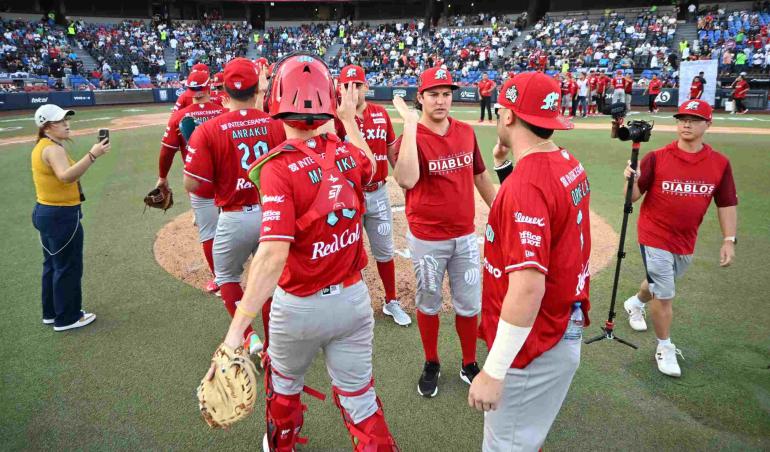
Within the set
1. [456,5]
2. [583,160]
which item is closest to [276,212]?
[583,160]

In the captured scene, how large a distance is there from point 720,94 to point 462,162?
27.2 meters

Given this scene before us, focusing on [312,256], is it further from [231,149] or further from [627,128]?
[627,128]

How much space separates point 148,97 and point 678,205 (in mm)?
33765

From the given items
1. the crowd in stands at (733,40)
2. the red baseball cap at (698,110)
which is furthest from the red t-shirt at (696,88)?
the red baseball cap at (698,110)

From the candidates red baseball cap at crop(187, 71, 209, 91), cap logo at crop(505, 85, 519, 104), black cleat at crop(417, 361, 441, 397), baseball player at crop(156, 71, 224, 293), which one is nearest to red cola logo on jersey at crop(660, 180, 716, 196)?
black cleat at crop(417, 361, 441, 397)

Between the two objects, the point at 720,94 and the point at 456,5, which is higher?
the point at 456,5

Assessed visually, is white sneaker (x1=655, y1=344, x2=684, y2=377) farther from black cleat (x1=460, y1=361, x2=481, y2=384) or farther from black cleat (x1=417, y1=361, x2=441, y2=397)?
black cleat (x1=417, y1=361, x2=441, y2=397)

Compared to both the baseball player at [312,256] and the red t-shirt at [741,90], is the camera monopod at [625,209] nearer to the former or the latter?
the baseball player at [312,256]

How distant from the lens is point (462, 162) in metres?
4.11

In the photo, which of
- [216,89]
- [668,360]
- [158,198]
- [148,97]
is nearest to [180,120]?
[158,198]

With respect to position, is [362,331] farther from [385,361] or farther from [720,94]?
[720,94]

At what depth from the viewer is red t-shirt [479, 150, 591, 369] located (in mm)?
2199

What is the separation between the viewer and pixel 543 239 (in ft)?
7.16

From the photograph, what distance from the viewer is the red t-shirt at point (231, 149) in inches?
166
